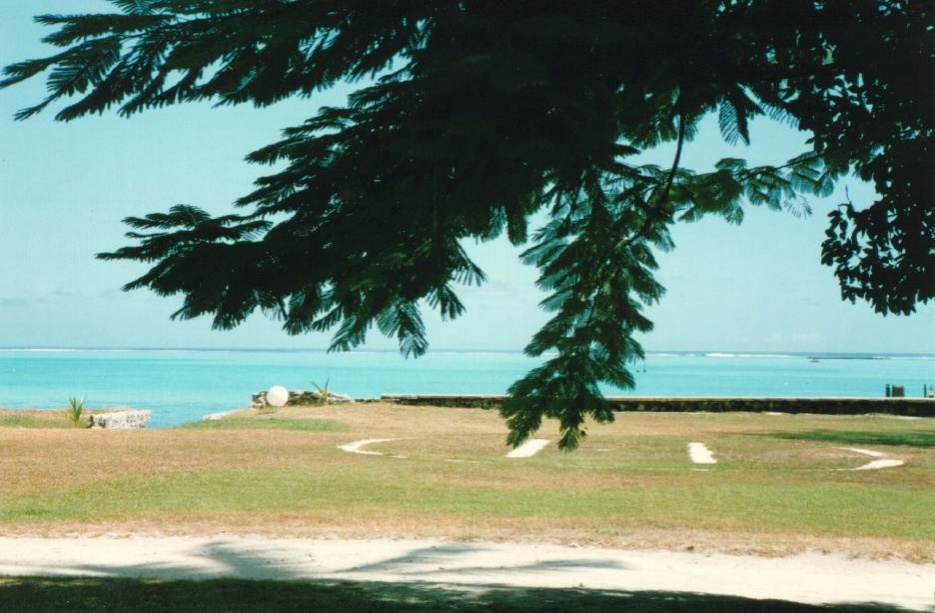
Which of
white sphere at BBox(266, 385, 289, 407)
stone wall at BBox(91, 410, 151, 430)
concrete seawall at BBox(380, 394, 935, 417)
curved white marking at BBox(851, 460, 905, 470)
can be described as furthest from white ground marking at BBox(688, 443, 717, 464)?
white sphere at BBox(266, 385, 289, 407)

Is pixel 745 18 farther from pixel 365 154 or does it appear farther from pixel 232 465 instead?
pixel 232 465

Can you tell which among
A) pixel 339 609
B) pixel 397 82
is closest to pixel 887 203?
pixel 397 82

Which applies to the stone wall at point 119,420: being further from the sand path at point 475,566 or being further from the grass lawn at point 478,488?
the sand path at point 475,566

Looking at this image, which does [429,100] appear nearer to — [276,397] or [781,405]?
[276,397]

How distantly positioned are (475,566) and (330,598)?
1999 mm

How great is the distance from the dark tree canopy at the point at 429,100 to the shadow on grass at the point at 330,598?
2370 millimetres

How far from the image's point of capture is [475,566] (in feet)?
27.6

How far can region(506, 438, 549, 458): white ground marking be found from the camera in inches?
755

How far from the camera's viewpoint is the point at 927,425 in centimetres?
2994

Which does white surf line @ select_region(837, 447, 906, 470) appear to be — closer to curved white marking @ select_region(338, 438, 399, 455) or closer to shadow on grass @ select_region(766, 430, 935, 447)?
shadow on grass @ select_region(766, 430, 935, 447)

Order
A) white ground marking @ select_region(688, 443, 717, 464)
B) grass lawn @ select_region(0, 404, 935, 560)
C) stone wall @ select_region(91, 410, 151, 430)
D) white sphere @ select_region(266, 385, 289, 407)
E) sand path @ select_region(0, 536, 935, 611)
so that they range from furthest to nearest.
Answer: white sphere @ select_region(266, 385, 289, 407)
stone wall @ select_region(91, 410, 151, 430)
white ground marking @ select_region(688, 443, 717, 464)
grass lawn @ select_region(0, 404, 935, 560)
sand path @ select_region(0, 536, 935, 611)

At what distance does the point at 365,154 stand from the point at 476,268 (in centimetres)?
105

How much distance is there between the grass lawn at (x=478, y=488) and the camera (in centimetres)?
1048

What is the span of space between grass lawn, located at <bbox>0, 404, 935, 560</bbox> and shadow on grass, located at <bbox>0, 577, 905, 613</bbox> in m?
2.74
